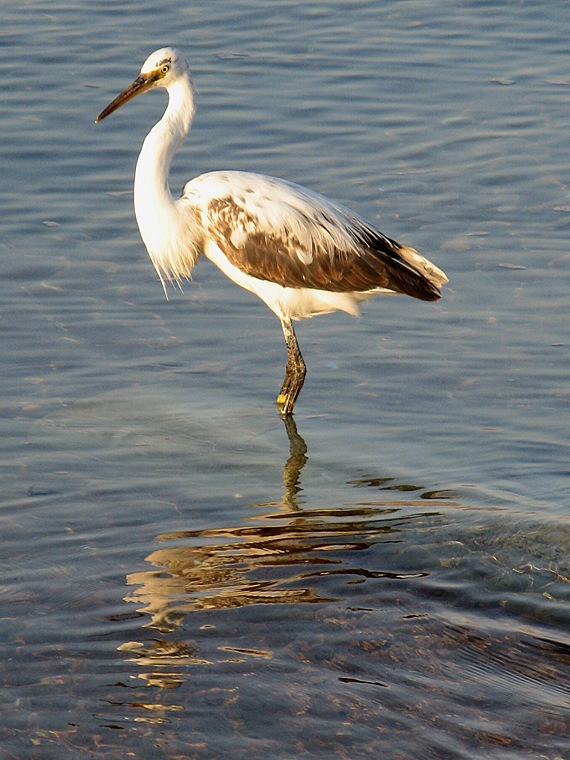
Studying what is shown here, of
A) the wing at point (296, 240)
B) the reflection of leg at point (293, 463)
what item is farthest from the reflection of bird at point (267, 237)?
the reflection of leg at point (293, 463)

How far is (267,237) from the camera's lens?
8.64m

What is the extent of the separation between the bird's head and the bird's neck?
7 centimetres

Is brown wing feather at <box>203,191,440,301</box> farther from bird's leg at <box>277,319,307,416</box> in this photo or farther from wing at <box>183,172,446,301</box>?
bird's leg at <box>277,319,307,416</box>

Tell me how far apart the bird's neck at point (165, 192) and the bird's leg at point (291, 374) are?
2.82 feet

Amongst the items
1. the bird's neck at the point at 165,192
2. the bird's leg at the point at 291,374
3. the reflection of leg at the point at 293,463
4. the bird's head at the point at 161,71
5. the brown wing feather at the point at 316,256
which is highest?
the bird's head at the point at 161,71

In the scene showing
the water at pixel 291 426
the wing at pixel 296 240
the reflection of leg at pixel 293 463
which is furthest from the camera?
the wing at pixel 296 240

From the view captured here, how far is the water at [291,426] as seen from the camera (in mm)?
5062

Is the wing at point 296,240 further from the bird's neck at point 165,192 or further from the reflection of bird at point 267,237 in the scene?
the bird's neck at point 165,192

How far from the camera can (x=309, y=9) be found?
623 inches

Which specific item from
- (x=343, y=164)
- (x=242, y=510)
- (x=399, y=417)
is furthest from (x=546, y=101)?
(x=242, y=510)

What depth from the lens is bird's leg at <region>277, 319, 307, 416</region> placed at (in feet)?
27.8

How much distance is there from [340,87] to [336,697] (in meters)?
9.66

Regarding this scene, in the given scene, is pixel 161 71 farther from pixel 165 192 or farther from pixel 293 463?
pixel 293 463

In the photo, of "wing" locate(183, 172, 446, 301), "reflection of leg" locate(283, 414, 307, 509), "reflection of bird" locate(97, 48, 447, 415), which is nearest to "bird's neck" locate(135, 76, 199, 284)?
"reflection of bird" locate(97, 48, 447, 415)
